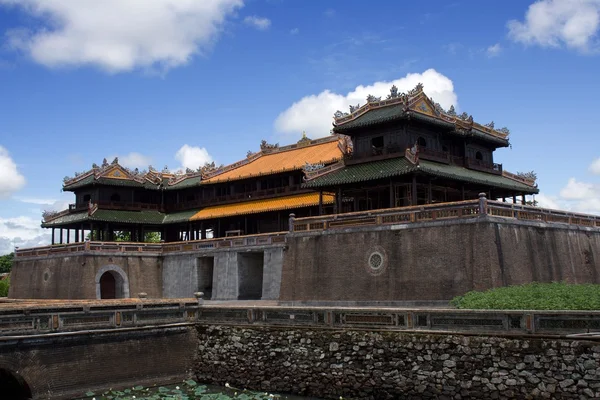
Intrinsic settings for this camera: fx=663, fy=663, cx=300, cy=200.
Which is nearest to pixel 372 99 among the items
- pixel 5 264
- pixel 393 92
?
pixel 393 92

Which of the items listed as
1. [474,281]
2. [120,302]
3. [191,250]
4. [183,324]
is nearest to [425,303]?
[474,281]

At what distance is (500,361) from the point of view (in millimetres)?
19078

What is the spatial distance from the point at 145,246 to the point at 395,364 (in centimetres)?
2913

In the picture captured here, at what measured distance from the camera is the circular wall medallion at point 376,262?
30.8 m

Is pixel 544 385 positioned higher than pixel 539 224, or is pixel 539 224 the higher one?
pixel 539 224

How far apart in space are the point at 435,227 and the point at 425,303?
3.34m

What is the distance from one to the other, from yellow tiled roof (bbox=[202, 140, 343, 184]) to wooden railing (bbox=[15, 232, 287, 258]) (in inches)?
278

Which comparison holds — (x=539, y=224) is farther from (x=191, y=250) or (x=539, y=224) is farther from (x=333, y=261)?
(x=191, y=250)

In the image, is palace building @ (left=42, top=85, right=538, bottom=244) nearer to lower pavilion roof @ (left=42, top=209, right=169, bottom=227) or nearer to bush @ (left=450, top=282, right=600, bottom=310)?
lower pavilion roof @ (left=42, top=209, right=169, bottom=227)

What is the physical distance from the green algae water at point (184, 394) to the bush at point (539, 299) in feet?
22.2

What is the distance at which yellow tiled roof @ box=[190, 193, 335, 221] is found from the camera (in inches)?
1660

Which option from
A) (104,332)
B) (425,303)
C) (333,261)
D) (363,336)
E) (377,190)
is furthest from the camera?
(377,190)

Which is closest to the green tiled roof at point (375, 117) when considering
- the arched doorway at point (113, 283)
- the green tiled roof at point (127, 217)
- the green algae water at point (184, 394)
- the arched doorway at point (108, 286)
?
the green algae water at point (184, 394)

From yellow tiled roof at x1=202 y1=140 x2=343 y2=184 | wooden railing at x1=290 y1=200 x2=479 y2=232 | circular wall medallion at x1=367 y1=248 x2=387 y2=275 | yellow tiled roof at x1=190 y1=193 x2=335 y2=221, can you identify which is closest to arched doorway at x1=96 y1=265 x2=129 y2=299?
yellow tiled roof at x1=190 y1=193 x2=335 y2=221
